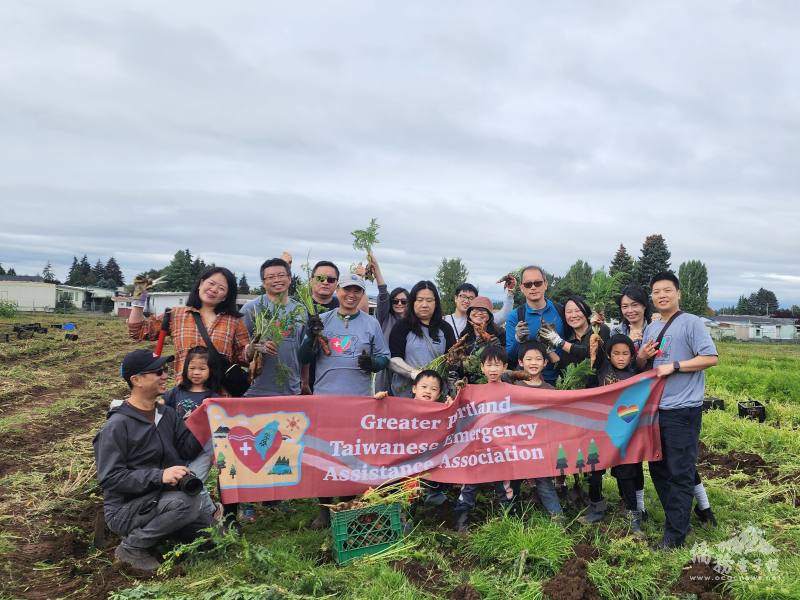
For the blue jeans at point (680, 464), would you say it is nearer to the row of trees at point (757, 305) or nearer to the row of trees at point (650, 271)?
the row of trees at point (650, 271)

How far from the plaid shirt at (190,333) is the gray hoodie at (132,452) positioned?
565 mm

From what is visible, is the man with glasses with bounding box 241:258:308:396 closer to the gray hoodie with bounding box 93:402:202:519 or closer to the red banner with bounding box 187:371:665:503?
the red banner with bounding box 187:371:665:503

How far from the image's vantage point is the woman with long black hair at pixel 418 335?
564 cm

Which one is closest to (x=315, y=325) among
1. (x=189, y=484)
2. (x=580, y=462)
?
(x=189, y=484)

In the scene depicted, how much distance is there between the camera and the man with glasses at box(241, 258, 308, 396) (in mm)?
5504

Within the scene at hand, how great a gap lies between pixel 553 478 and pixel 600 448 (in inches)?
23.2

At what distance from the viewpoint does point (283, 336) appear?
541 cm

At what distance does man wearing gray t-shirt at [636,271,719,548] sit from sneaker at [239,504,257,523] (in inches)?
146

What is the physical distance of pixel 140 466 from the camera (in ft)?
15.2

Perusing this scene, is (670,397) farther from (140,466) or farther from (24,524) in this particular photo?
(24,524)

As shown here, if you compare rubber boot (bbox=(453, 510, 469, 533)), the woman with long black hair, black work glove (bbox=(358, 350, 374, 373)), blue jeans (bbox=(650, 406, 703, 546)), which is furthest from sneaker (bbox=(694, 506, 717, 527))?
black work glove (bbox=(358, 350, 374, 373))

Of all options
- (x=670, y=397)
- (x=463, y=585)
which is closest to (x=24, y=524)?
(x=463, y=585)

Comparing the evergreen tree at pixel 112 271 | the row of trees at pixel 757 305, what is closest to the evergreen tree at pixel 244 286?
the evergreen tree at pixel 112 271

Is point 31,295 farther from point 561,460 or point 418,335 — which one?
point 561,460
